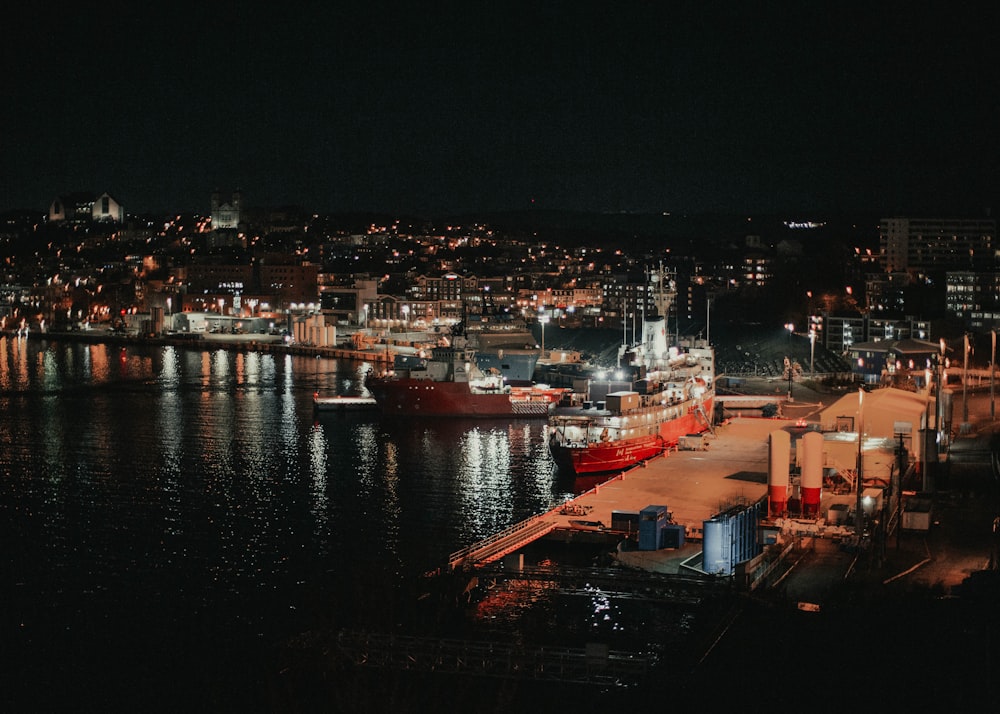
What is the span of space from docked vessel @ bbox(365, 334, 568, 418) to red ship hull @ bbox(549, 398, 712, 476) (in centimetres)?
543

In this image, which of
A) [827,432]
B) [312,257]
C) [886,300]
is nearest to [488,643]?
[827,432]

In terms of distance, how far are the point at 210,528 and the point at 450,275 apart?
48.4 meters

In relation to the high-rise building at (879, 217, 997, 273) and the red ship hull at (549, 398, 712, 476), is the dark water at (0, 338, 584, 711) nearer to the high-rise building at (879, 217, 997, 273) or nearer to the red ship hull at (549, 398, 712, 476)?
the red ship hull at (549, 398, 712, 476)

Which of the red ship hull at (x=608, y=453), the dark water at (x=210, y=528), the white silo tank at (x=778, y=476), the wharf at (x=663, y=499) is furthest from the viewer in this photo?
the red ship hull at (x=608, y=453)

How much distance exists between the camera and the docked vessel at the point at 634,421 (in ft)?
52.7

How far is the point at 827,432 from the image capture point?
55.8 ft

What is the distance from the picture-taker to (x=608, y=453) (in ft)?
52.8

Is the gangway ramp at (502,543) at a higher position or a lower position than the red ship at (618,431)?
lower

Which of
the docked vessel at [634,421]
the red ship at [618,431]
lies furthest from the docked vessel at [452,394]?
the red ship at [618,431]

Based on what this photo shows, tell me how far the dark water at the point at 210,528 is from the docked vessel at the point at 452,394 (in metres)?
0.65

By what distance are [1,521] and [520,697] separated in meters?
8.18

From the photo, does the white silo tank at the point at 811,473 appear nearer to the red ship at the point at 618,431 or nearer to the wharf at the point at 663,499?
the wharf at the point at 663,499

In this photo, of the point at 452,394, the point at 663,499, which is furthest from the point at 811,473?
the point at 452,394

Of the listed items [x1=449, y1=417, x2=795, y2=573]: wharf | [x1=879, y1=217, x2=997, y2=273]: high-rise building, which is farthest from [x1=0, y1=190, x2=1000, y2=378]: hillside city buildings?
[x1=449, y1=417, x2=795, y2=573]: wharf
